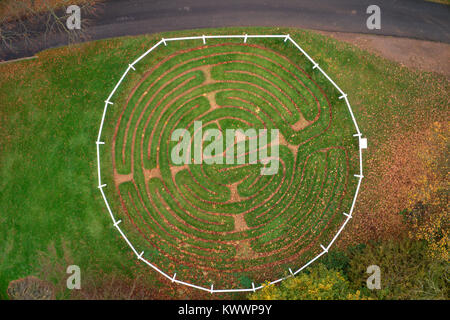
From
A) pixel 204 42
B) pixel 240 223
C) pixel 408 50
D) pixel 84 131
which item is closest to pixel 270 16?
pixel 204 42

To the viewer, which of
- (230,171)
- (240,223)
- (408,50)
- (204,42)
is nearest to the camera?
(204,42)

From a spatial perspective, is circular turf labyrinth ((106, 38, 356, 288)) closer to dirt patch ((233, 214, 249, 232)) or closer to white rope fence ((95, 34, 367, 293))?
dirt patch ((233, 214, 249, 232))

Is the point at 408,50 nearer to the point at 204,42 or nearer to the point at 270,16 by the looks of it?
the point at 270,16

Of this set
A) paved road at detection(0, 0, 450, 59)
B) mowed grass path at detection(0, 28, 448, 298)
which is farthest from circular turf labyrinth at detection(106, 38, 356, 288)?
paved road at detection(0, 0, 450, 59)

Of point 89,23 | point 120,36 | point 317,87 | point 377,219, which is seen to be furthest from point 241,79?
point 377,219

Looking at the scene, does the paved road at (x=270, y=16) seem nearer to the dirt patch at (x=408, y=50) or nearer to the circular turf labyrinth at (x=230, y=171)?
the dirt patch at (x=408, y=50)

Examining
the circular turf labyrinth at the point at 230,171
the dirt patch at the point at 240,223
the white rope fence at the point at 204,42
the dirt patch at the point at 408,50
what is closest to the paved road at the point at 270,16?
the dirt patch at the point at 408,50
